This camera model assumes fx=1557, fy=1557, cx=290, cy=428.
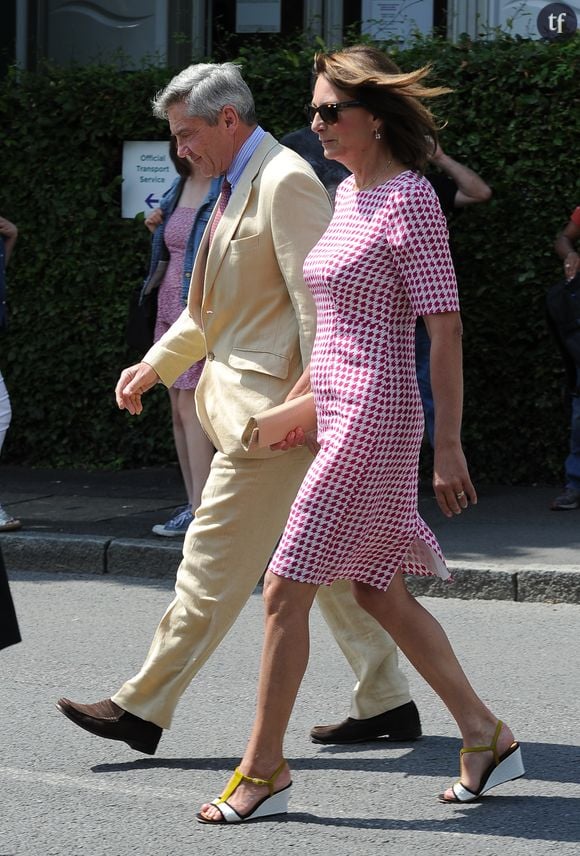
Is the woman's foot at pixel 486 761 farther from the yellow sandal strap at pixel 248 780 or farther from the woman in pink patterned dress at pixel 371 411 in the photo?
the yellow sandal strap at pixel 248 780

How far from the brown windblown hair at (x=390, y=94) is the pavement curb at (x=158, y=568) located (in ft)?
10.5

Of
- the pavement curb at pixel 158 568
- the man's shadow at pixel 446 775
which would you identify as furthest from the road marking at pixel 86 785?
the pavement curb at pixel 158 568

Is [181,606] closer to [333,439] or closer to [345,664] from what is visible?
[333,439]

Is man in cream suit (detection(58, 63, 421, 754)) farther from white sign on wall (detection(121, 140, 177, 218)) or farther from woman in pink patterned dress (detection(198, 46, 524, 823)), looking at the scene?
white sign on wall (detection(121, 140, 177, 218))

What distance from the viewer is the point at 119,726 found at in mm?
4422

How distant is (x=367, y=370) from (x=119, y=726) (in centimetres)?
134

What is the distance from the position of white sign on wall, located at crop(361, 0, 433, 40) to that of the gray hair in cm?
779

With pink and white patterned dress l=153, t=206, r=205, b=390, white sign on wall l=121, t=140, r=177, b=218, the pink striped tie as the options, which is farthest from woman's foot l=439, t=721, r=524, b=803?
white sign on wall l=121, t=140, r=177, b=218

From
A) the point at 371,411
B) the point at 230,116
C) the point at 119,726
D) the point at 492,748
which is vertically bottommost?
the point at 119,726

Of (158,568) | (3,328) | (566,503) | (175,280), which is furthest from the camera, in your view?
(3,328)

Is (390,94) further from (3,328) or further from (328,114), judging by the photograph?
(3,328)

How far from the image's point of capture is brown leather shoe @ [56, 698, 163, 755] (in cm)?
442

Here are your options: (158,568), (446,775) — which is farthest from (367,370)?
(158,568)

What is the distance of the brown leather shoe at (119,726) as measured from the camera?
4418mm
